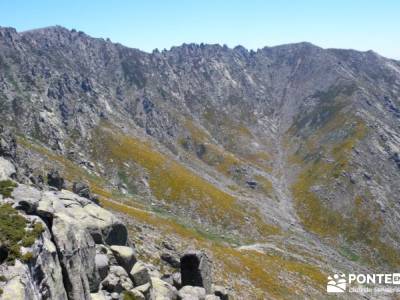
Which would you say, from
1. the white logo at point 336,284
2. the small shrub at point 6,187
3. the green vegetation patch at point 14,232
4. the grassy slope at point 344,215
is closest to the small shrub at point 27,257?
the green vegetation patch at point 14,232

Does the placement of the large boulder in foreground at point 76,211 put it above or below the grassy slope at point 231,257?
above

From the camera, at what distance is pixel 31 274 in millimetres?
23359

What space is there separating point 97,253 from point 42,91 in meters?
168

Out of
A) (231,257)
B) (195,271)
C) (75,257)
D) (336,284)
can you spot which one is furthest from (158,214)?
(75,257)

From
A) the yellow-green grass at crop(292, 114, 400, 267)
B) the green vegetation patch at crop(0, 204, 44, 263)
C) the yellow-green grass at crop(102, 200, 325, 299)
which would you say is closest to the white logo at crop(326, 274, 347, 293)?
the yellow-green grass at crop(102, 200, 325, 299)

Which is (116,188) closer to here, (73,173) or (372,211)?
(73,173)

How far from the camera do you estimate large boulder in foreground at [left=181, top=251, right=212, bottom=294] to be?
43469 millimetres

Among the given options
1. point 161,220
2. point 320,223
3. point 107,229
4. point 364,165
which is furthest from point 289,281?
point 364,165

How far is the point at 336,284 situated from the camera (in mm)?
99750

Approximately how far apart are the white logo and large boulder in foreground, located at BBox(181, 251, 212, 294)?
57.7 metres

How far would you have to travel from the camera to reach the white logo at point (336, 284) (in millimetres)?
94312

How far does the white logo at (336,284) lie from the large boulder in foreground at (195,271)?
57.7 m

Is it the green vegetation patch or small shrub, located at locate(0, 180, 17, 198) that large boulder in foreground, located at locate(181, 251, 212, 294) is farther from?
the green vegetation patch

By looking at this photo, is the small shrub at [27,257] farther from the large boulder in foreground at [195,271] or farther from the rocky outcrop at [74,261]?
the large boulder in foreground at [195,271]
